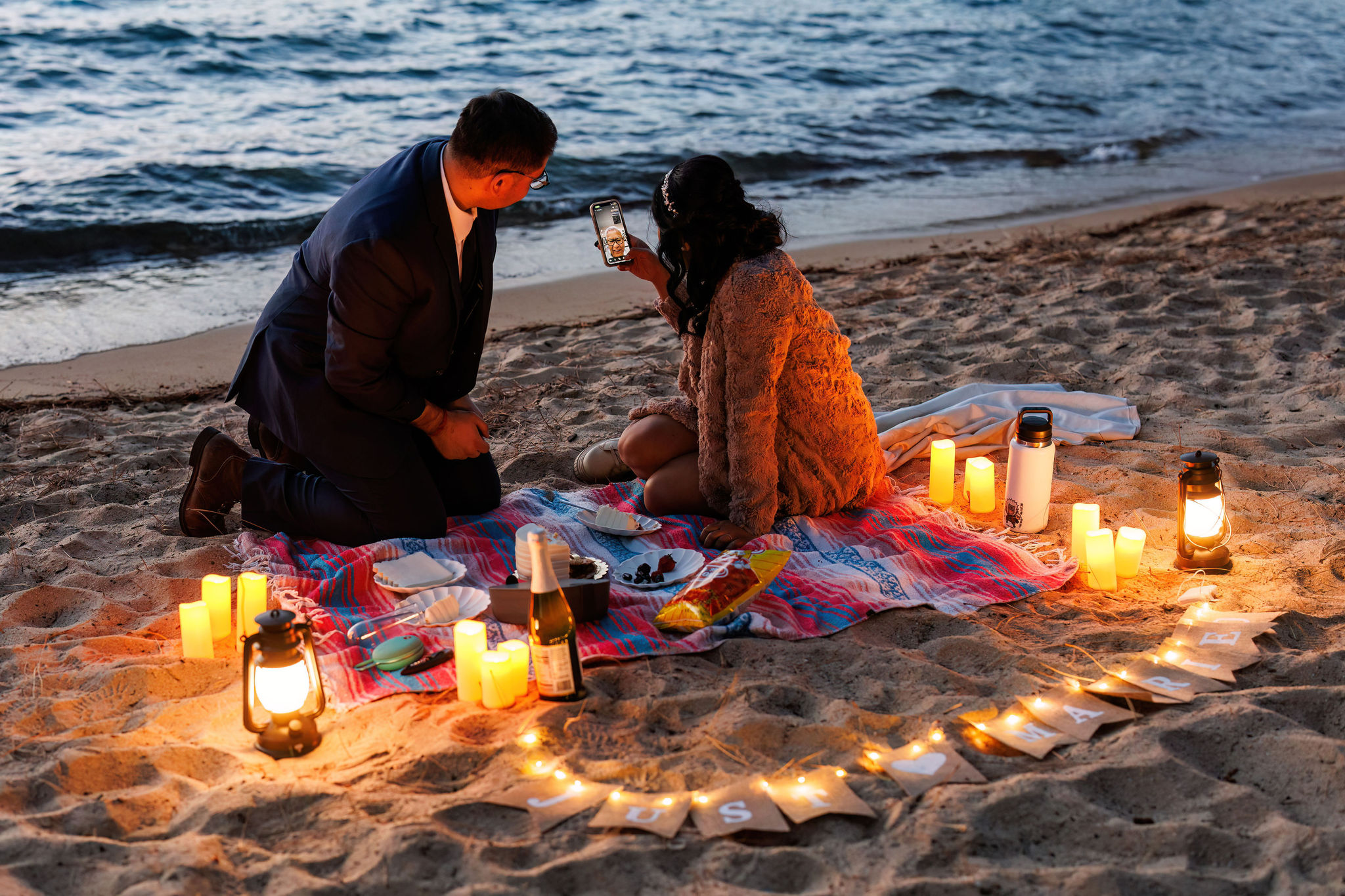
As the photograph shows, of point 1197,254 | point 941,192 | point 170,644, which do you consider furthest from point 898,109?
point 170,644

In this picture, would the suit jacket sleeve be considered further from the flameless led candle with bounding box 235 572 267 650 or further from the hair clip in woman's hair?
the hair clip in woman's hair

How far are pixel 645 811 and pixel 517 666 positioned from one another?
596 millimetres

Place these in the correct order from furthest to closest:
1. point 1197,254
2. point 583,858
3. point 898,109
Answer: point 898,109
point 1197,254
point 583,858

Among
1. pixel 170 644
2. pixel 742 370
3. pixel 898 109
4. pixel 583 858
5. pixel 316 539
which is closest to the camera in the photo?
pixel 583 858

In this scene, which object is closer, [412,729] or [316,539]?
[412,729]

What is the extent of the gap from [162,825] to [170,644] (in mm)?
888

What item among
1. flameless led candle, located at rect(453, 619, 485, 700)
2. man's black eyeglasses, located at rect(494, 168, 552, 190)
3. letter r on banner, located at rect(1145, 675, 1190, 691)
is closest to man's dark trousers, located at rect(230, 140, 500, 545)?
man's black eyeglasses, located at rect(494, 168, 552, 190)

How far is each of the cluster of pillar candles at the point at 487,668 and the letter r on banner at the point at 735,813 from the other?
0.69m

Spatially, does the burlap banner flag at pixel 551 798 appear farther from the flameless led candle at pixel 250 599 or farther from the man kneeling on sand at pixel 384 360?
the man kneeling on sand at pixel 384 360

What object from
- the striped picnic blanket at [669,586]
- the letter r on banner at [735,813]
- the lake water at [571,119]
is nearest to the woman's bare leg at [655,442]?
the striped picnic blanket at [669,586]

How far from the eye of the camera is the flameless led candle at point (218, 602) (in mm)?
2977

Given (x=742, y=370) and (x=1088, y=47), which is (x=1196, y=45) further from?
(x=742, y=370)

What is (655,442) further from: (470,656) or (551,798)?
(551,798)

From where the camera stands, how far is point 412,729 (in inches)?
102
